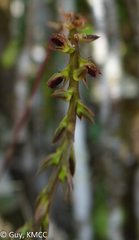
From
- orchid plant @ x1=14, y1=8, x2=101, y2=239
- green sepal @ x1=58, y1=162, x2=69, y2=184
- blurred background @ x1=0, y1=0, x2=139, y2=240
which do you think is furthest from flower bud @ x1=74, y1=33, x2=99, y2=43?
blurred background @ x1=0, y1=0, x2=139, y2=240

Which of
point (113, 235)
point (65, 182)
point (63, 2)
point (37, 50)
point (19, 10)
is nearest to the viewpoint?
point (65, 182)

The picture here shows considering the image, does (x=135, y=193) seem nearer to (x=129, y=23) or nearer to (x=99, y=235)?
(x=99, y=235)

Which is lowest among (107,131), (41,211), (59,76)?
(107,131)

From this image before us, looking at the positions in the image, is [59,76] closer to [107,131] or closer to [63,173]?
[63,173]

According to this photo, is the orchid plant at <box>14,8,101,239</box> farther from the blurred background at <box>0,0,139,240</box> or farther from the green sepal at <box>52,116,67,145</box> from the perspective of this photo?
the blurred background at <box>0,0,139,240</box>

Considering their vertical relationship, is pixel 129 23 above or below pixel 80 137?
above

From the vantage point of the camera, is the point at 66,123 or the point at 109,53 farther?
the point at 109,53

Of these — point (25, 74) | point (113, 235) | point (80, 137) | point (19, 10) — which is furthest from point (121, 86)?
point (19, 10)

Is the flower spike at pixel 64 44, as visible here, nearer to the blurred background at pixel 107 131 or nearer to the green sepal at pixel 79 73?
the green sepal at pixel 79 73

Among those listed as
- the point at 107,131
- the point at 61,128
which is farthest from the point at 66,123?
the point at 107,131

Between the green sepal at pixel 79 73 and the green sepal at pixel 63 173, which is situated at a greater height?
the green sepal at pixel 79 73

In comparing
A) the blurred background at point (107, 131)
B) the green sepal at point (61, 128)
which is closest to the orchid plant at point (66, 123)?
the green sepal at point (61, 128)
